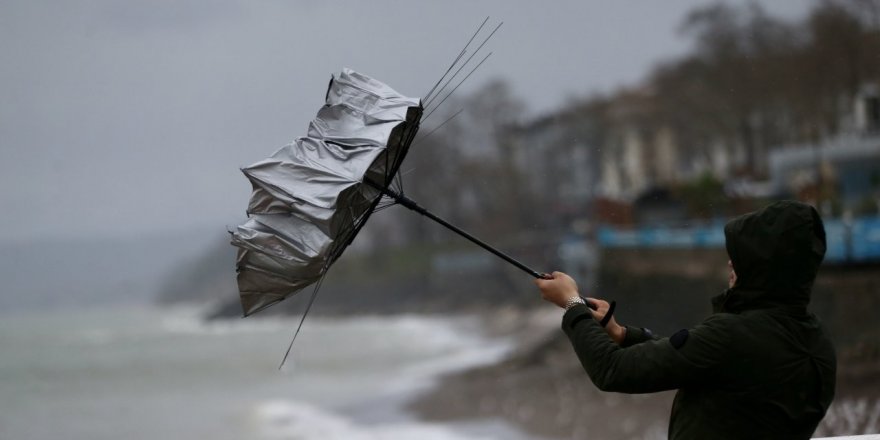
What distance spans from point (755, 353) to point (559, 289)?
438mm

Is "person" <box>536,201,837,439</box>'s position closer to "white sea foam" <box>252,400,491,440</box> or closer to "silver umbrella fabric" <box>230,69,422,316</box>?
"silver umbrella fabric" <box>230,69,422,316</box>

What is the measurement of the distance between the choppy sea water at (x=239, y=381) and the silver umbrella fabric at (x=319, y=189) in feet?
56.9

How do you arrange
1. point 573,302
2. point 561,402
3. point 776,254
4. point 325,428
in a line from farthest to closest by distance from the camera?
point 325,428 → point 561,402 → point 573,302 → point 776,254

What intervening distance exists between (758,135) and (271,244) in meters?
45.2

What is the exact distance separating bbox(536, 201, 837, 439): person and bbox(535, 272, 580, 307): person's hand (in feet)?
0.63

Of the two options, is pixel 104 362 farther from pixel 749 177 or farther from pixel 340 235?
pixel 340 235

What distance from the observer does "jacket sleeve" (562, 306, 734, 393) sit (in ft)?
6.07

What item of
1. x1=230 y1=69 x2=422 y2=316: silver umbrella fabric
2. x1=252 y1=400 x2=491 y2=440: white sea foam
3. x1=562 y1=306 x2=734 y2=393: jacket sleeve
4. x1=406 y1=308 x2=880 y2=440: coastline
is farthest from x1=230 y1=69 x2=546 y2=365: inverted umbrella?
x1=252 y1=400 x2=491 y2=440: white sea foam

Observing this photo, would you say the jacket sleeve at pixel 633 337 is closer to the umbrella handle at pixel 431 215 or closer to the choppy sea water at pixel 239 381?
the umbrella handle at pixel 431 215

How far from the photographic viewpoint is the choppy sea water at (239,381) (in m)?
25.3

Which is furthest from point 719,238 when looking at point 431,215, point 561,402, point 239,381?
point 431,215

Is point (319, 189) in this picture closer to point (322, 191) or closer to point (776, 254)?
point (322, 191)

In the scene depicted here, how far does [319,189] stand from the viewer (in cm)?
235

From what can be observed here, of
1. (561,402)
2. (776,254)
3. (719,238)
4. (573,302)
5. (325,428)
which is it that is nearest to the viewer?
(776,254)
